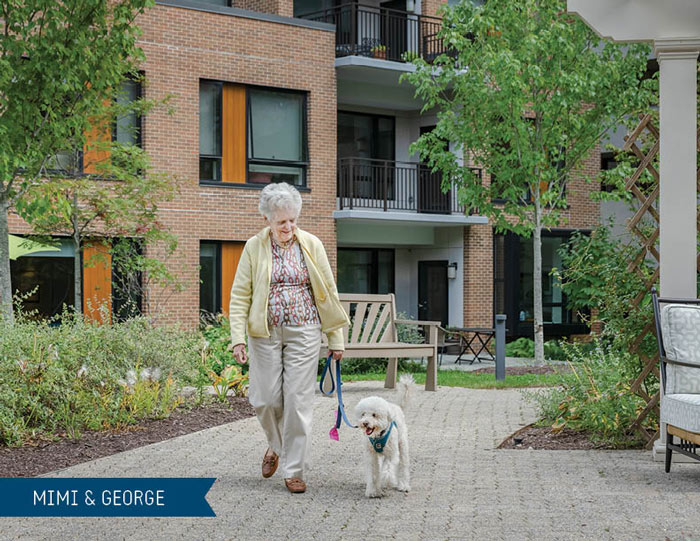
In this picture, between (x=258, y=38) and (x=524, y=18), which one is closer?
(x=524, y=18)

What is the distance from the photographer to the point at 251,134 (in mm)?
20406

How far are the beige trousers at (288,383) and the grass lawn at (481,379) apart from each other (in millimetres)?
7272

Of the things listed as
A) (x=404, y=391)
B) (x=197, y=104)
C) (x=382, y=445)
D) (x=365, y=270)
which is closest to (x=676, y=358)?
(x=404, y=391)

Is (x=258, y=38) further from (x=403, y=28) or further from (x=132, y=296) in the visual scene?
(x=132, y=296)

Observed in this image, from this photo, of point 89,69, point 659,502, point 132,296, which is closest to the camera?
point 659,502

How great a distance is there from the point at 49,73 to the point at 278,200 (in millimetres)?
4249

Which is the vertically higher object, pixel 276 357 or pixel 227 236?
pixel 227 236

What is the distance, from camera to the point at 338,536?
5.27 m

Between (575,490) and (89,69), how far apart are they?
6428 millimetres

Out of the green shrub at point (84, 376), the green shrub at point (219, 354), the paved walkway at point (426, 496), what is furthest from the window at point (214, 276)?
the paved walkway at point (426, 496)

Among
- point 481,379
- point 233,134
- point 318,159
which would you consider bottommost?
point 481,379


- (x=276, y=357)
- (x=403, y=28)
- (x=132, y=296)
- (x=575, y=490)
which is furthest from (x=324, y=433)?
(x=403, y=28)

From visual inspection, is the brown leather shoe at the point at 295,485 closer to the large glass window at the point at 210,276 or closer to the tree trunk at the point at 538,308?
the tree trunk at the point at 538,308

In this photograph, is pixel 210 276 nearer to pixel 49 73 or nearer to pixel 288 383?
pixel 49 73
